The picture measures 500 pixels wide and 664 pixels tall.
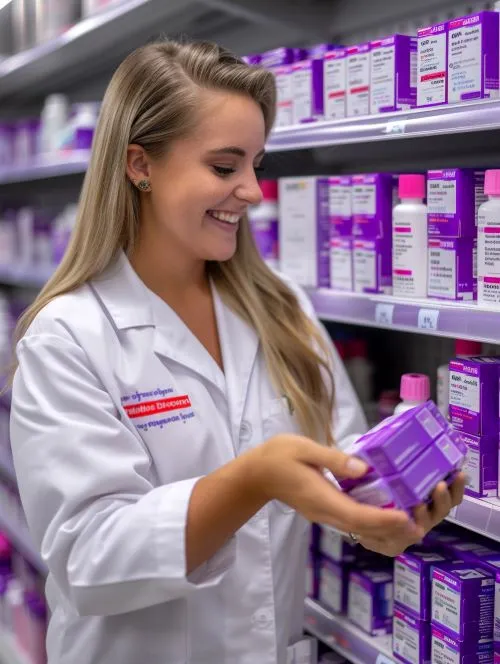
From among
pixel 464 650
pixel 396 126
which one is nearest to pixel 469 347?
pixel 396 126

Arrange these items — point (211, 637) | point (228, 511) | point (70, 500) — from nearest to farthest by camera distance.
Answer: point (228, 511) → point (70, 500) → point (211, 637)

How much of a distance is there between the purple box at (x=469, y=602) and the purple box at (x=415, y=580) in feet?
0.20

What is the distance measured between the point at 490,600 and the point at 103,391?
780 mm

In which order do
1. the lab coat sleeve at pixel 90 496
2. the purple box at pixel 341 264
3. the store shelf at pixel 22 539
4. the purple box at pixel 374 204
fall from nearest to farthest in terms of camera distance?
1. the lab coat sleeve at pixel 90 496
2. the purple box at pixel 374 204
3. the purple box at pixel 341 264
4. the store shelf at pixel 22 539

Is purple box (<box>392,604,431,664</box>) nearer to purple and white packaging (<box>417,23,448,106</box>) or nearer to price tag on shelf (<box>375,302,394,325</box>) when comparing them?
price tag on shelf (<box>375,302,394,325</box>)

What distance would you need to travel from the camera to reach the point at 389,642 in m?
1.70

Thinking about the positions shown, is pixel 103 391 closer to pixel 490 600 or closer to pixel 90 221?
pixel 90 221

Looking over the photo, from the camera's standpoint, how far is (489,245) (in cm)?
140

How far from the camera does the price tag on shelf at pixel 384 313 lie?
1.59 meters

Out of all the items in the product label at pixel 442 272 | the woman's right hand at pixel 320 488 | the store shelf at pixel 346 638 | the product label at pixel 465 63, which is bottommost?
the store shelf at pixel 346 638

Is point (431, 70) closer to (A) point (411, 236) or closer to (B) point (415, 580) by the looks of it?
(A) point (411, 236)

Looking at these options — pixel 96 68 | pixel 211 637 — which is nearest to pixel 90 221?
pixel 211 637

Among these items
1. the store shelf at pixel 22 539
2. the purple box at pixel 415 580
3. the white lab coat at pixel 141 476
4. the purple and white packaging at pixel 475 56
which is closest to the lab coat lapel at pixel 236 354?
the white lab coat at pixel 141 476

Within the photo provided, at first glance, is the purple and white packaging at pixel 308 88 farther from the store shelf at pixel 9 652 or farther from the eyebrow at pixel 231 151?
the store shelf at pixel 9 652
